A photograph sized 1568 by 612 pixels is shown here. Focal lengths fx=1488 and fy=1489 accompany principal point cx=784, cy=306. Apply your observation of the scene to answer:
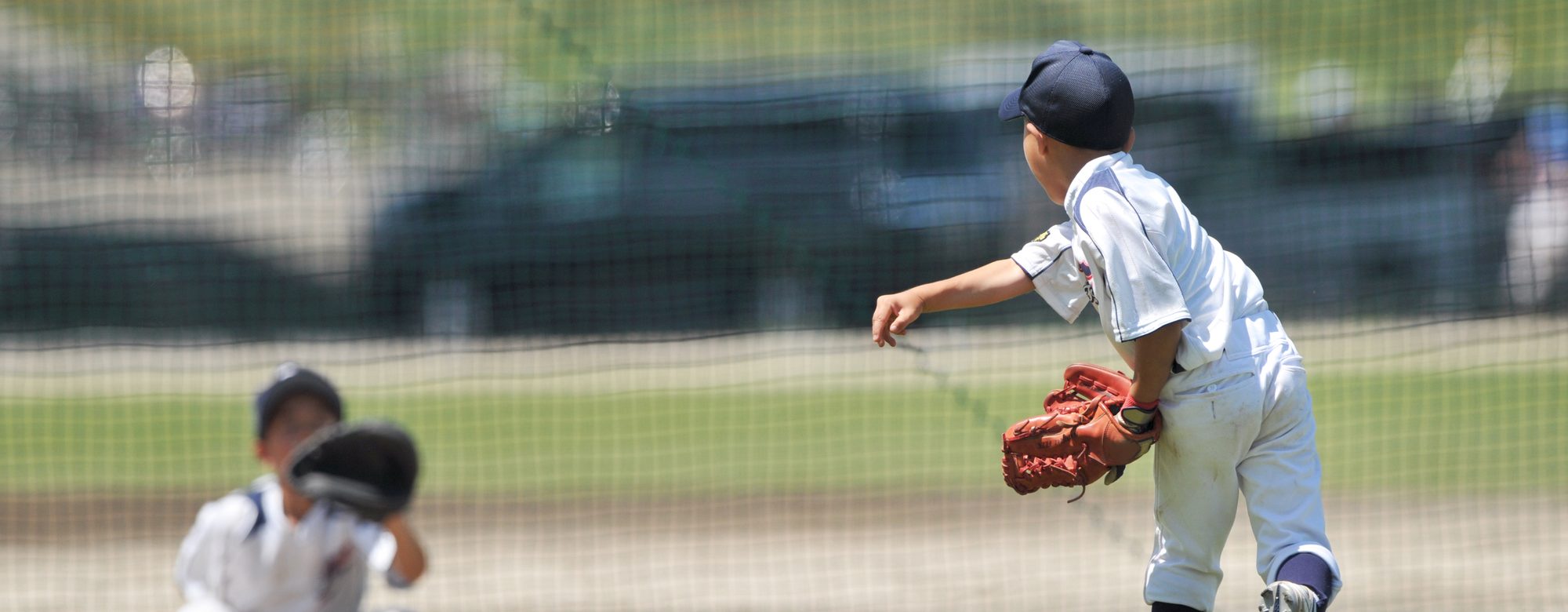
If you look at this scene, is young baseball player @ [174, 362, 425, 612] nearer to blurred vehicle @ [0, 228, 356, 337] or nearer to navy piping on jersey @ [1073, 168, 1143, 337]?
navy piping on jersey @ [1073, 168, 1143, 337]

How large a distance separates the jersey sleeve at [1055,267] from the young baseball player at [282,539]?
1.43 meters

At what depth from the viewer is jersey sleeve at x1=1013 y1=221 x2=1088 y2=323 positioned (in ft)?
10.6

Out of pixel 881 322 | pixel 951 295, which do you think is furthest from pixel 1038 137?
pixel 881 322

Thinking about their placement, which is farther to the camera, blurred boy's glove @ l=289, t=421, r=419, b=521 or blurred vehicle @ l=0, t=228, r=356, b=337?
blurred vehicle @ l=0, t=228, r=356, b=337

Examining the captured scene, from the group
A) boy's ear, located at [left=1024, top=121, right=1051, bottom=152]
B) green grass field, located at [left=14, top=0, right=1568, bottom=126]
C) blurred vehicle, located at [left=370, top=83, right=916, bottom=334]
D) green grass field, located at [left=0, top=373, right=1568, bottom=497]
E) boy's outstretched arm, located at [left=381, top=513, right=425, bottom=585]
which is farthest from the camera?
blurred vehicle, located at [left=370, top=83, right=916, bottom=334]

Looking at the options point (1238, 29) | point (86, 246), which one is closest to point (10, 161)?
point (86, 246)

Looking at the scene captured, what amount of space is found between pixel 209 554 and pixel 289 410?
296mm

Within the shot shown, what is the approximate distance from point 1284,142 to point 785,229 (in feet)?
10.7

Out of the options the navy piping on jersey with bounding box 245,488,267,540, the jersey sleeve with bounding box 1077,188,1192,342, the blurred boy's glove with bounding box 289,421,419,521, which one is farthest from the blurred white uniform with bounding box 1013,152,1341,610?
the navy piping on jersey with bounding box 245,488,267,540

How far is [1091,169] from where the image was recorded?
2.98 metres

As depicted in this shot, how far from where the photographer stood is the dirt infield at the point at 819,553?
18.4 ft

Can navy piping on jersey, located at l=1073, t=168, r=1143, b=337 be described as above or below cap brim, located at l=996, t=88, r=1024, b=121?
below

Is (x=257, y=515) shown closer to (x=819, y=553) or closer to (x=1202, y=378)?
(x=1202, y=378)

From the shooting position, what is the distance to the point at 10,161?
8.41 meters
